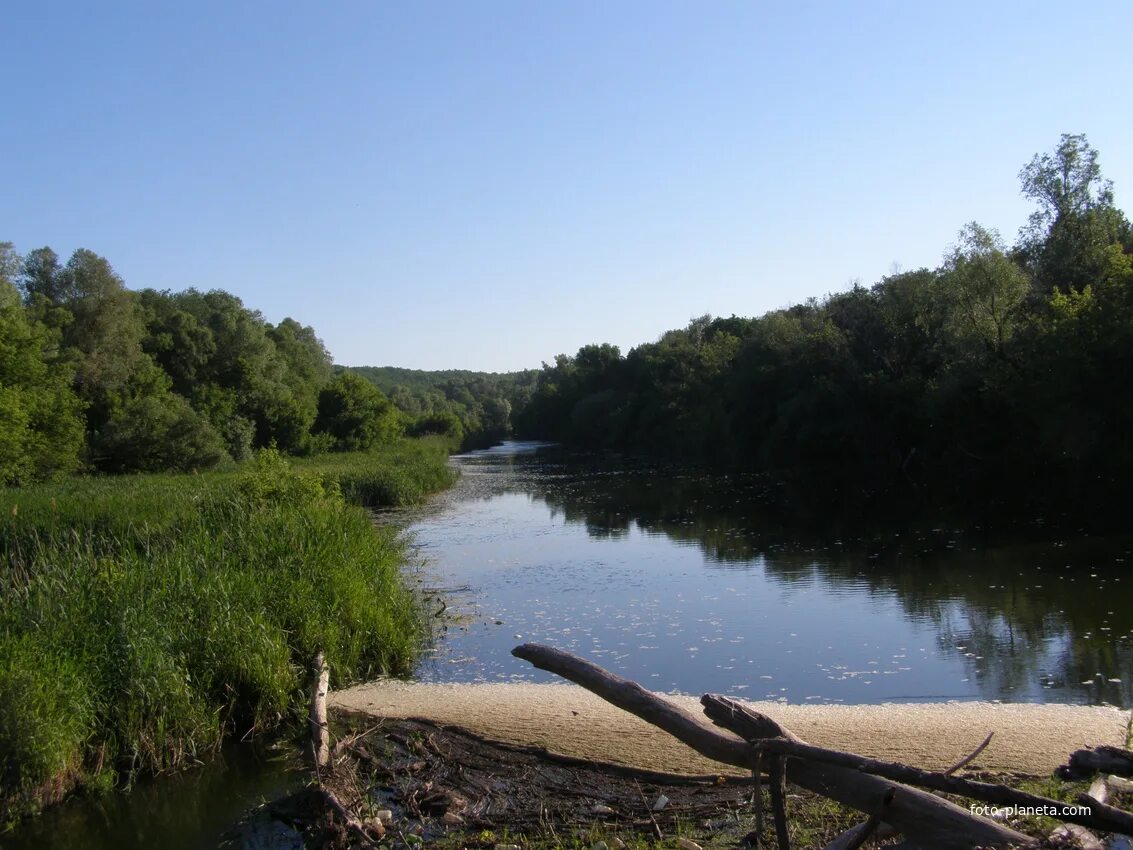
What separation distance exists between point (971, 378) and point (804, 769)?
30448mm

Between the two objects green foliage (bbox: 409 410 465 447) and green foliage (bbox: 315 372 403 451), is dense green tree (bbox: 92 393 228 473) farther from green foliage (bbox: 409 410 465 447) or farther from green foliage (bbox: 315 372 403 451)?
green foliage (bbox: 409 410 465 447)

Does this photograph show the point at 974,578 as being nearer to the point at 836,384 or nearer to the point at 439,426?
the point at 836,384

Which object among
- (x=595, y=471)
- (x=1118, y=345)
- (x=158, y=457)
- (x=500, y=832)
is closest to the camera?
(x=500, y=832)

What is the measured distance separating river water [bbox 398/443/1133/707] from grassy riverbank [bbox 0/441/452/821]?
1.53 meters

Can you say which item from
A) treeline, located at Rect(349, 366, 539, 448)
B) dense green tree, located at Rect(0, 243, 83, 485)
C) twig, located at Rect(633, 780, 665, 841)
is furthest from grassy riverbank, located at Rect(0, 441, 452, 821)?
treeline, located at Rect(349, 366, 539, 448)

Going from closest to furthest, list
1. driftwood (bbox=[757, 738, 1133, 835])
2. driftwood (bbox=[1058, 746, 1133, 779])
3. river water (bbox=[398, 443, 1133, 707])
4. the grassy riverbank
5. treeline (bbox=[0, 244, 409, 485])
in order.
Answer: driftwood (bbox=[757, 738, 1133, 835])
driftwood (bbox=[1058, 746, 1133, 779])
the grassy riverbank
river water (bbox=[398, 443, 1133, 707])
treeline (bbox=[0, 244, 409, 485])

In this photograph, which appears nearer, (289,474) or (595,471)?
(289,474)

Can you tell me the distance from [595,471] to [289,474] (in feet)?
122

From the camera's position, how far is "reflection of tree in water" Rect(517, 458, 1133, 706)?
36.9 ft

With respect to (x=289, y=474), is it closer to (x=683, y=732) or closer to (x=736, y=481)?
(x=683, y=732)

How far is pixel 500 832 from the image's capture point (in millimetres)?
6391

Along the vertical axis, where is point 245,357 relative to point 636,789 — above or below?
above

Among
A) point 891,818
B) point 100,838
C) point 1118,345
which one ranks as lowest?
point 100,838

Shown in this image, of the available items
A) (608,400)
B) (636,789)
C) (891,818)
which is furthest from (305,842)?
(608,400)
